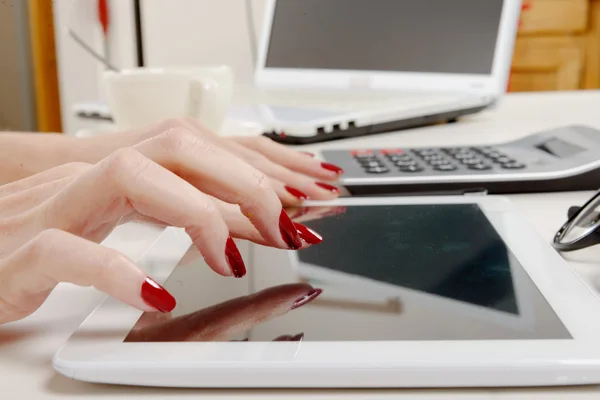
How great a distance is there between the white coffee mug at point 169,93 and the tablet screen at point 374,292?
0.98 feet

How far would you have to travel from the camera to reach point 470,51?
42.4 inches

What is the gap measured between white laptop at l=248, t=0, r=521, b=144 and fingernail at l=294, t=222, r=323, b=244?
0.47m

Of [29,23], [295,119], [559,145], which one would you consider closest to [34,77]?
[29,23]

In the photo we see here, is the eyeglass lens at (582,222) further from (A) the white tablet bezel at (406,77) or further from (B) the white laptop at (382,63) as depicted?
(A) the white tablet bezel at (406,77)

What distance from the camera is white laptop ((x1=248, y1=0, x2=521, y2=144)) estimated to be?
98 cm

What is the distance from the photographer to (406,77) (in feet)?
3.68

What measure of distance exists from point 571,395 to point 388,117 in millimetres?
748

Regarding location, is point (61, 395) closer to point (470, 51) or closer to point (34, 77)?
point (470, 51)

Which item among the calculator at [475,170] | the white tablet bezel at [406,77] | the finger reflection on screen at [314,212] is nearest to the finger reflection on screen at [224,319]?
the finger reflection on screen at [314,212]

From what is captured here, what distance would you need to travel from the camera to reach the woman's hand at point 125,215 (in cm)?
29

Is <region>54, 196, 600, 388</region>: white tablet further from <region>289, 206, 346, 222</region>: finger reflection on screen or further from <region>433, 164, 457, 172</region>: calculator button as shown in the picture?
<region>433, 164, 457, 172</region>: calculator button

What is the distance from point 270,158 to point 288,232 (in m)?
0.22

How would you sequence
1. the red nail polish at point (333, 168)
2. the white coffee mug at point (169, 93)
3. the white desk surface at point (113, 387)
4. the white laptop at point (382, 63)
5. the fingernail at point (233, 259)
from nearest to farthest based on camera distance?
the white desk surface at point (113, 387)
the fingernail at point (233, 259)
the red nail polish at point (333, 168)
the white coffee mug at point (169, 93)
the white laptop at point (382, 63)

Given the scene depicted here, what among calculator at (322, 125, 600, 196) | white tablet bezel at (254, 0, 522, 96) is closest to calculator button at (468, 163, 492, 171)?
calculator at (322, 125, 600, 196)
